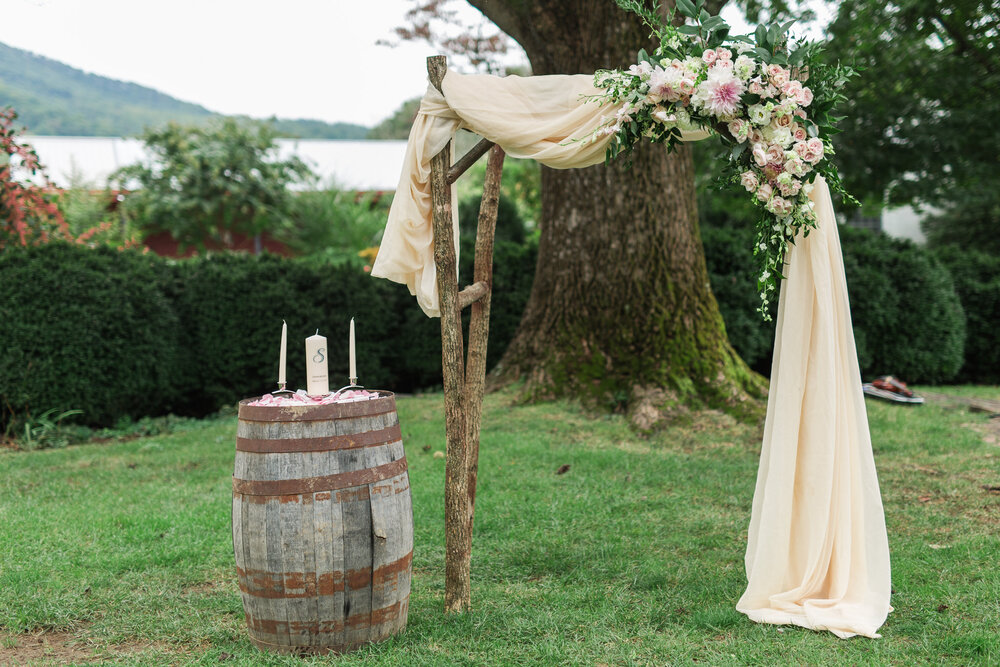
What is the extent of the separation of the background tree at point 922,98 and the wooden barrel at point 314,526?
11.5m

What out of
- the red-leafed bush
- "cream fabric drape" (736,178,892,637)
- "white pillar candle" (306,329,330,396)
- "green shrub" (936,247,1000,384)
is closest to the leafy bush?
the red-leafed bush

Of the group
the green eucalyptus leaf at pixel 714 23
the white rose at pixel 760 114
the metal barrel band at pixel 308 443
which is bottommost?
the metal barrel band at pixel 308 443

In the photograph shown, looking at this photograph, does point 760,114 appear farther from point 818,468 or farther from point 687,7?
point 818,468

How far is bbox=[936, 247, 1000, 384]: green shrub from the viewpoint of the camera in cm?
1105

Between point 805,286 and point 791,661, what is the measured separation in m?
1.57

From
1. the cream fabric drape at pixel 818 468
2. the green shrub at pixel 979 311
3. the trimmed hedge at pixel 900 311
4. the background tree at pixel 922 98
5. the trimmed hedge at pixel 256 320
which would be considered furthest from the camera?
the background tree at pixel 922 98

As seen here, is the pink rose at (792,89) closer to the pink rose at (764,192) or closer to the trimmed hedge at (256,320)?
the pink rose at (764,192)

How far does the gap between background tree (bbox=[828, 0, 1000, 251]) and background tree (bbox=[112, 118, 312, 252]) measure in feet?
40.0

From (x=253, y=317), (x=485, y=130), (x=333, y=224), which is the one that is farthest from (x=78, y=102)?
(x=485, y=130)

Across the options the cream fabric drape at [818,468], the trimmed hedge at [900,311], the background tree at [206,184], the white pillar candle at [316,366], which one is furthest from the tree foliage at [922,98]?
the background tree at [206,184]

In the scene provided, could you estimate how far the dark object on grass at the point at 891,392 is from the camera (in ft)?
26.5

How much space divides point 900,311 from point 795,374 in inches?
307

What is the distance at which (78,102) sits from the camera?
99.7ft

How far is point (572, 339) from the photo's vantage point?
7.35 meters
